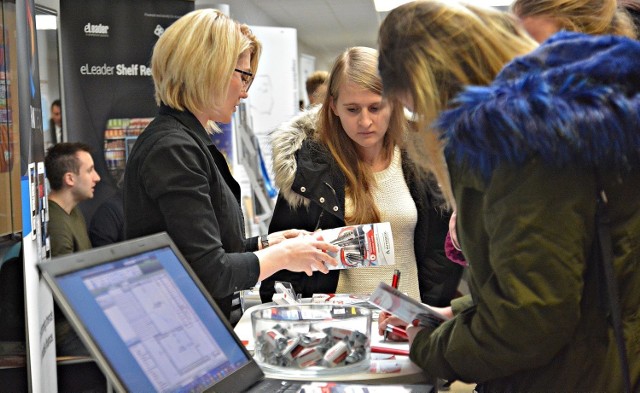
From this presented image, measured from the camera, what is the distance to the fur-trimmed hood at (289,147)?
108 inches

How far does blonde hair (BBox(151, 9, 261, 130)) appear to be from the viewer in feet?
6.51

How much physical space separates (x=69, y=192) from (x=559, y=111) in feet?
14.9

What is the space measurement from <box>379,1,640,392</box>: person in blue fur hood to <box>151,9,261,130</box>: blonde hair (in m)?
Result: 0.81

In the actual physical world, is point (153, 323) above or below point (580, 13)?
below

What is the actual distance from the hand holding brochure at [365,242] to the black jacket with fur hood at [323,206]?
52 cm

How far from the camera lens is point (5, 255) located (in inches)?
115

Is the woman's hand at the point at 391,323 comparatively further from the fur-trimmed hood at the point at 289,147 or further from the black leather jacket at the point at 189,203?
the fur-trimmed hood at the point at 289,147

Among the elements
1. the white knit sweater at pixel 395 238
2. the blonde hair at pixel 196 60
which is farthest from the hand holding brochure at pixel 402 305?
the white knit sweater at pixel 395 238

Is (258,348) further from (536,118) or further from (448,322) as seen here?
(536,118)

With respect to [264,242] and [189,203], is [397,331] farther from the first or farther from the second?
[264,242]

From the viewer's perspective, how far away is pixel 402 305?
1.39 m

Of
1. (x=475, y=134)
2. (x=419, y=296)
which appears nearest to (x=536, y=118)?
(x=475, y=134)

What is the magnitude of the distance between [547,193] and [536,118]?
0.36 ft

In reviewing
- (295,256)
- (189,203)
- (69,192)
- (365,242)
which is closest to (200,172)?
(189,203)
